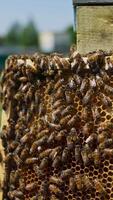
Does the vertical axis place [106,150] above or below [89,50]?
below

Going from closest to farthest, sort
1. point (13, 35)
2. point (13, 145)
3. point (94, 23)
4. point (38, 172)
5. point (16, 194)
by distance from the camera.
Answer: point (38, 172)
point (16, 194)
point (94, 23)
point (13, 145)
point (13, 35)

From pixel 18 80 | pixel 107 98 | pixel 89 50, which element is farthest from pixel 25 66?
pixel 107 98

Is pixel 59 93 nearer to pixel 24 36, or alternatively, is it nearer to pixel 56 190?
pixel 56 190

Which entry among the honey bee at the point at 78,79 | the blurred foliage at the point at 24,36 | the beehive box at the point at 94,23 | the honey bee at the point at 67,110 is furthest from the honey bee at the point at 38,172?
the blurred foliage at the point at 24,36

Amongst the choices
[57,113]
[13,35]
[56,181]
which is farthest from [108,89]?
[13,35]

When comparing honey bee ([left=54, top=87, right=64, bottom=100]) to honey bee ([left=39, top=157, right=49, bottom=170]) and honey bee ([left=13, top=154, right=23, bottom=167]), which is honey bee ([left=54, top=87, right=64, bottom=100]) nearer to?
honey bee ([left=39, top=157, right=49, bottom=170])

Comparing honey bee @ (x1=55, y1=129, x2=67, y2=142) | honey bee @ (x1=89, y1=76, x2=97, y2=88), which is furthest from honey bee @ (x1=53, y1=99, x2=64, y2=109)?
honey bee @ (x1=89, y1=76, x2=97, y2=88)

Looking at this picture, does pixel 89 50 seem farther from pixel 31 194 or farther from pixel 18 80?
pixel 31 194

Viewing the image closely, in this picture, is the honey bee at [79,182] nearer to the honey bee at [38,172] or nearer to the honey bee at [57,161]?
the honey bee at [57,161]
